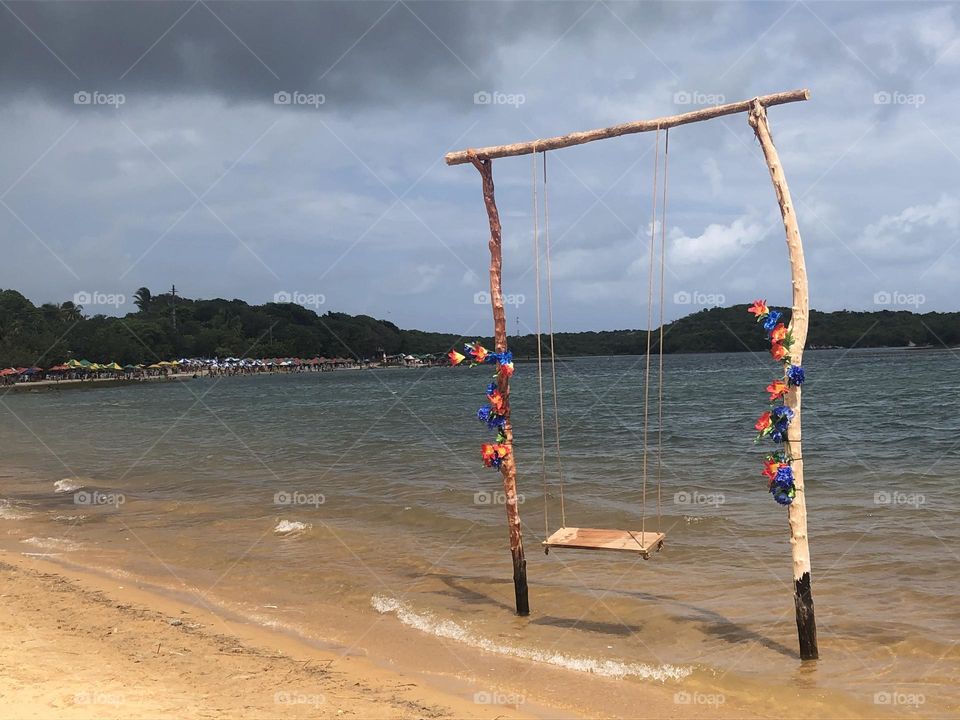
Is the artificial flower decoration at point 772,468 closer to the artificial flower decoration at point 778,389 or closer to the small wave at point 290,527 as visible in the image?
the artificial flower decoration at point 778,389

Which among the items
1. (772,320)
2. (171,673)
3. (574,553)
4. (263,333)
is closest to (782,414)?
(772,320)

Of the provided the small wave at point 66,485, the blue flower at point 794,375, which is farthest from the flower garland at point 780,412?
the small wave at point 66,485

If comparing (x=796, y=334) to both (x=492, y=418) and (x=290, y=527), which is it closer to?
(x=492, y=418)

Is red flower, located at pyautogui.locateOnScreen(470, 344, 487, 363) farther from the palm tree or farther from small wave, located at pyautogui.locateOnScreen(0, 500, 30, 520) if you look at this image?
the palm tree

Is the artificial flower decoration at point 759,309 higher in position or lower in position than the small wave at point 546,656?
higher

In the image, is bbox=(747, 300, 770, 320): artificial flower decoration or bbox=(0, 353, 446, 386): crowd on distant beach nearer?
bbox=(747, 300, 770, 320): artificial flower decoration

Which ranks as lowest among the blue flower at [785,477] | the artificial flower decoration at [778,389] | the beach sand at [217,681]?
the beach sand at [217,681]

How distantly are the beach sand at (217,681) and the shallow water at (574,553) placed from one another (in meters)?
0.76

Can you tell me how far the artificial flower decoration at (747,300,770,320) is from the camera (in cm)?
665

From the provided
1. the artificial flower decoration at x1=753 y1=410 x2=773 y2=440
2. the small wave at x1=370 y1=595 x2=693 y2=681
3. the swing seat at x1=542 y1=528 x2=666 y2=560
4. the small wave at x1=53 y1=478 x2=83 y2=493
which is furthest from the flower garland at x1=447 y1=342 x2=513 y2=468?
the small wave at x1=53 y1=478 x2=83 y2=493

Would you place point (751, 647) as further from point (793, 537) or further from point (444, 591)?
point (444, 591)

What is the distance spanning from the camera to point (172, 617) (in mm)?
8102

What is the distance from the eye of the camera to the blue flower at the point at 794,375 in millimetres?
6336

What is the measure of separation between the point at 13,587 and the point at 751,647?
25.4ft
